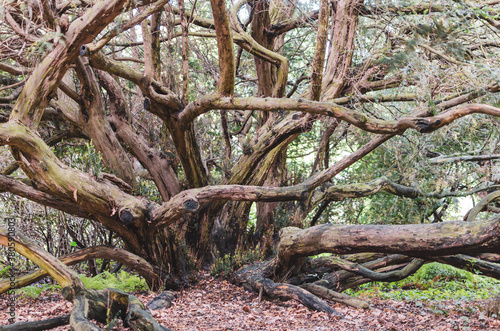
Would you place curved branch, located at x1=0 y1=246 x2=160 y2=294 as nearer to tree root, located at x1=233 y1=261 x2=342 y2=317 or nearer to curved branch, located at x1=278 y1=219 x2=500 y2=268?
tree root, located at x1=233 y1=261 x2=342 y2=317

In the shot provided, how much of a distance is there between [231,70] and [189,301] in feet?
11.1

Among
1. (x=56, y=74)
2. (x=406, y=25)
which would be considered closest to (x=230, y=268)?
(x=56, y=74)

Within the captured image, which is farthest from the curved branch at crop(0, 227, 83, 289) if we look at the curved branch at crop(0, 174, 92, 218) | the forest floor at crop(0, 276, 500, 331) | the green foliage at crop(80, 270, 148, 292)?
the green foliage at crop(80, 270, 148, 292)

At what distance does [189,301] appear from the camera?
589 cm

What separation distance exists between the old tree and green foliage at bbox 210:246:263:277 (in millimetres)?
224

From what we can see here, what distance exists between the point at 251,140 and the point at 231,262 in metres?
2.33

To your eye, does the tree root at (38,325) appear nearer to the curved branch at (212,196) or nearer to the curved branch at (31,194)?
the curved branch at (212,196)

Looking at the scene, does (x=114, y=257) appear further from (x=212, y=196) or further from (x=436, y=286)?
(x=436, y=286)

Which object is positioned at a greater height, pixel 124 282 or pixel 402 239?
pixel 402 239

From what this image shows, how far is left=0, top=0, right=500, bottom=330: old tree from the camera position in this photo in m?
4.68

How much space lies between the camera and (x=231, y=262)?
23.6 feet

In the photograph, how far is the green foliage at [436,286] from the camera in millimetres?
6926

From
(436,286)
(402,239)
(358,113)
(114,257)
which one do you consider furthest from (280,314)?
(436,286)

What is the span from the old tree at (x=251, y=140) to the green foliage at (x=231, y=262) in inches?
8.8
